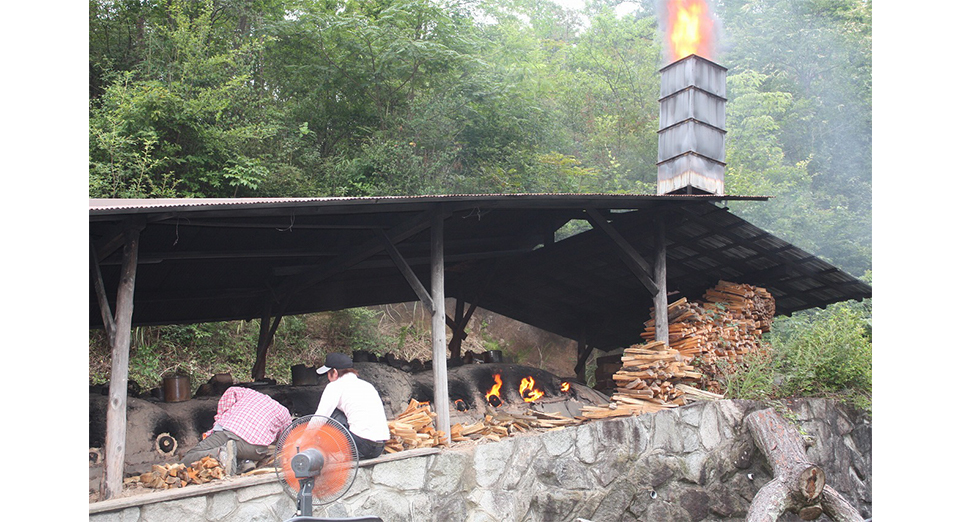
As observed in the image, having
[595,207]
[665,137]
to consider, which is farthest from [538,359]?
[595,207]

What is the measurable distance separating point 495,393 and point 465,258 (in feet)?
6.64

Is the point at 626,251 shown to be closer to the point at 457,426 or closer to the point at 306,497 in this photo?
the point at 457,426

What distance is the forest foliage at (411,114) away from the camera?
15195 millimetres

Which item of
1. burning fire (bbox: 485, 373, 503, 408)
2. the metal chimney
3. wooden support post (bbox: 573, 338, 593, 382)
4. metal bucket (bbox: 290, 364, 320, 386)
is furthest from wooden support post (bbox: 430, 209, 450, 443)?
wooden support post (bbox: 573, 338, 593, 382)

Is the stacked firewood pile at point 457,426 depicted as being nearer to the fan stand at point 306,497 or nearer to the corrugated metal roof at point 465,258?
the corrugated metal roof at point 465,258

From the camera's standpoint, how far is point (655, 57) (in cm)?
2609

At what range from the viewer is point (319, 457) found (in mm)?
4578

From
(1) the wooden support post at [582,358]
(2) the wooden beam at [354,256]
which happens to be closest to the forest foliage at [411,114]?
(1) the wooden support post at [582,358]

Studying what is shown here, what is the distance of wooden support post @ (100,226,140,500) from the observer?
6.05 metres

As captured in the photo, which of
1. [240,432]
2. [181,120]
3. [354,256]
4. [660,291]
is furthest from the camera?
[181,120]

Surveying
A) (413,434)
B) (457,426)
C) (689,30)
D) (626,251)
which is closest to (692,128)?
(689,30)

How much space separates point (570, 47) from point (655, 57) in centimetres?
303

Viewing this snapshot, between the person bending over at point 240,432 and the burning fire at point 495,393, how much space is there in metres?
3.83

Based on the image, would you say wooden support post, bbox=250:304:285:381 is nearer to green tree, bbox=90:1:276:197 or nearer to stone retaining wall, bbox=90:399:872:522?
green tree, bbox=90:1:276:197
